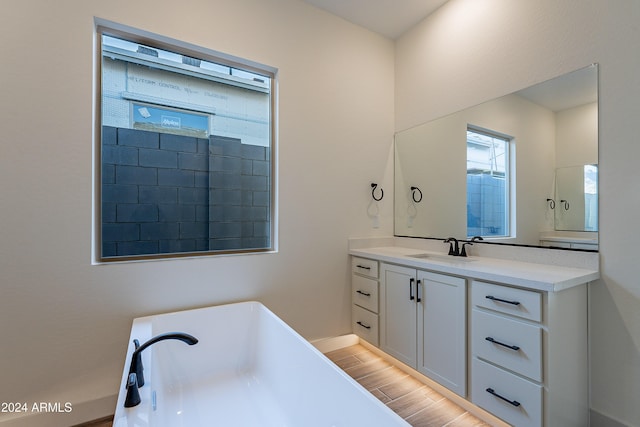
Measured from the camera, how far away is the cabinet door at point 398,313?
2117 millimetres

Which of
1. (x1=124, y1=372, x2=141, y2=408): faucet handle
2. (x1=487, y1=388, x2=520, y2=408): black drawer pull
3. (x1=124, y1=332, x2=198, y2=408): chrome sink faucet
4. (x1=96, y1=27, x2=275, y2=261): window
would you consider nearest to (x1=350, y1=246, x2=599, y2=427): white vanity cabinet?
(x1=487, y1=388, x2=520, y2=408): black drawer pull

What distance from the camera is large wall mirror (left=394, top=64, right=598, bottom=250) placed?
68.2 inches

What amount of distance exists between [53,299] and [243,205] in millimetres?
1285

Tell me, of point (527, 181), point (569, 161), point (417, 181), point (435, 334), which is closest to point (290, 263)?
point (435, 334)

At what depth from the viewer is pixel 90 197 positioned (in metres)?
1.75

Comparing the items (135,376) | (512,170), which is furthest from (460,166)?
(135,376)

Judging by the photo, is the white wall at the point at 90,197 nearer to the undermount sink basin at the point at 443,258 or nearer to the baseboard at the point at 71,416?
the baseboard at the point at 71,416

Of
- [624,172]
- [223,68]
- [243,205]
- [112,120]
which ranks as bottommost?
[243,205]

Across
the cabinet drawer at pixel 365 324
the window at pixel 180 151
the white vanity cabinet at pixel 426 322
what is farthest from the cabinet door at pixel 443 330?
the window at pixel 180 151

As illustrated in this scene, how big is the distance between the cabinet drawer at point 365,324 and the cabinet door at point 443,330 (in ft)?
1.53

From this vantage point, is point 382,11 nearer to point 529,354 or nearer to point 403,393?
point 529,354

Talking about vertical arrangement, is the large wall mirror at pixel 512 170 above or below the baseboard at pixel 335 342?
above

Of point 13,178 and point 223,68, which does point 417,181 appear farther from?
point 13,178

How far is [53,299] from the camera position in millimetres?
1652
